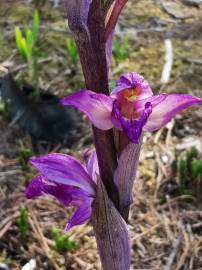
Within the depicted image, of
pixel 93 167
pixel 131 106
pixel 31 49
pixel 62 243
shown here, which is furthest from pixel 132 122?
pixel 31 49

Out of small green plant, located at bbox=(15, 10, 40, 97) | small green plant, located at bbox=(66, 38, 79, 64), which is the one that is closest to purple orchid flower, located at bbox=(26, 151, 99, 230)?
small green plant, located at bbox=(15, 10, 40, 97)

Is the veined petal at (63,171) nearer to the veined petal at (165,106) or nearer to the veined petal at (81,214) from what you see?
the veined petal at (81,214)

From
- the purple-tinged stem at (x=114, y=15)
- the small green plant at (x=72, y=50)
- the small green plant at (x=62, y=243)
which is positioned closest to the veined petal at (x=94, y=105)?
the purple-tinged stem at (x=114, y=15)

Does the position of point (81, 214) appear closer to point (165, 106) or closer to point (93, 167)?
point (93, 167)

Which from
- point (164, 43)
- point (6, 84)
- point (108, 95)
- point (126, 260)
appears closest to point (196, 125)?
point (164, 43)

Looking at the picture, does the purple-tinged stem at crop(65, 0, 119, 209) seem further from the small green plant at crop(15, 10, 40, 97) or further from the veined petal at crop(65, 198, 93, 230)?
the small green plant at crop(15, 10, 40, 97)

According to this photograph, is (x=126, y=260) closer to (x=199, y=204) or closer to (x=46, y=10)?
(x=199, y=204)

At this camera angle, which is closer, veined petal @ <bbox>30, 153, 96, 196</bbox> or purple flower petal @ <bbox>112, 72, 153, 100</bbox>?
purple flower petal @ <bbox>112, 72, 153, 100</bbox>
